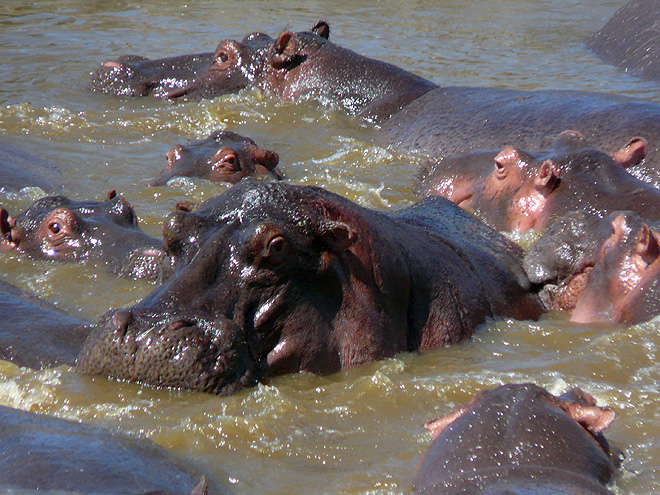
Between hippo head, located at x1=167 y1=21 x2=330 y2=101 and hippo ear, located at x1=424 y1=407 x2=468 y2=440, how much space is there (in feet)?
22.9

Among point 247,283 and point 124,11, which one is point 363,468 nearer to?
point 247,283

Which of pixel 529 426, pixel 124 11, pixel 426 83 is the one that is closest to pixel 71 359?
pixel 529 426

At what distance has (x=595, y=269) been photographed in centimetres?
473

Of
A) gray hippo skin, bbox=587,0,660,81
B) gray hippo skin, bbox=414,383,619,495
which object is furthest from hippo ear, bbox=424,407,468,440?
gray hippo skin, bbox=587,0,660,81

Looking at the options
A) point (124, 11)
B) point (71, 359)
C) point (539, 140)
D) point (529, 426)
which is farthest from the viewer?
point (124, 11)

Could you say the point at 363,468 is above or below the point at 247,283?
below

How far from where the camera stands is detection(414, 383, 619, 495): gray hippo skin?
8.24 feet

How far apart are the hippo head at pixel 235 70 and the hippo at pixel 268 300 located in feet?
19.2

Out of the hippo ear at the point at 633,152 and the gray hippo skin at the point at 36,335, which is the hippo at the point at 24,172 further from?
the hippo ear at the point at 633,152

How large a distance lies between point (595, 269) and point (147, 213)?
128 inches

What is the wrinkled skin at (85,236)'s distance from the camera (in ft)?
18.1

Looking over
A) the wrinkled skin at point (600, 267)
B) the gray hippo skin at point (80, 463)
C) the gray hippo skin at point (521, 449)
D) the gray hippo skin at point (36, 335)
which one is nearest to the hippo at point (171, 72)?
the wrinkled skin at point (600, 267)

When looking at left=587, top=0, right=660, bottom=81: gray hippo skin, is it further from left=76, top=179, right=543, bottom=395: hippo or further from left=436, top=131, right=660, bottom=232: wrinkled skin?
left=76, top=179, right=543, bottom=395: hippo

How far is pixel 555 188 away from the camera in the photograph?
559 centimetres
